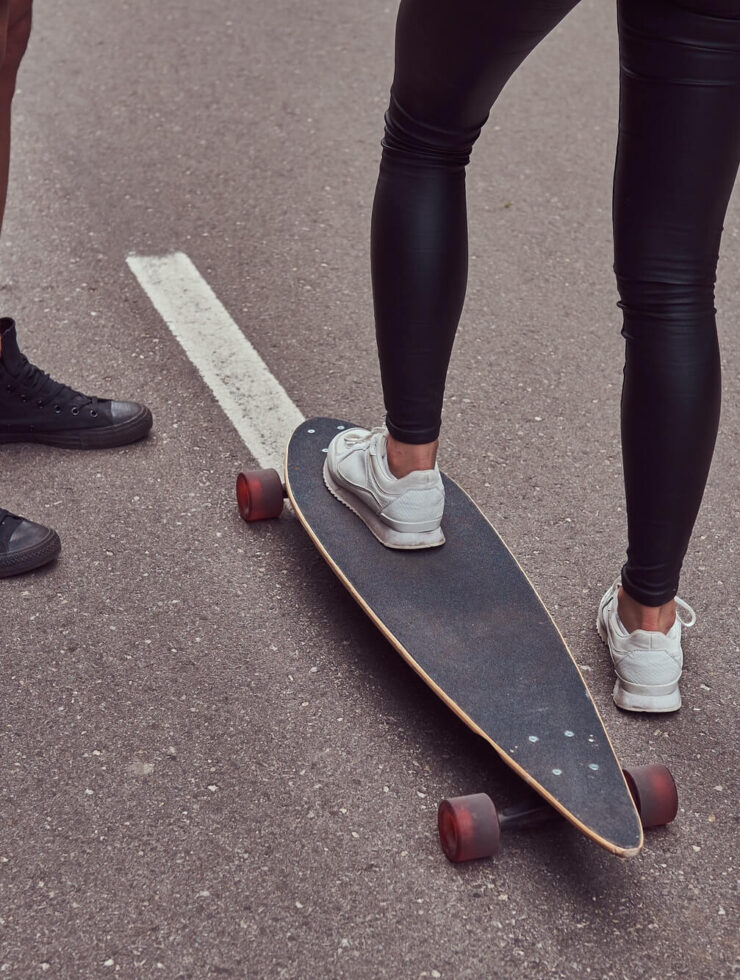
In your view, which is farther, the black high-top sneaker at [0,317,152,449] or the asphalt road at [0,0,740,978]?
the black high-top sneaker at [0,317,152,449]

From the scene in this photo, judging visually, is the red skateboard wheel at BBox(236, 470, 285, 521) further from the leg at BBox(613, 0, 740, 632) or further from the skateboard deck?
the leg at BBox(613, 0, 740, 632)

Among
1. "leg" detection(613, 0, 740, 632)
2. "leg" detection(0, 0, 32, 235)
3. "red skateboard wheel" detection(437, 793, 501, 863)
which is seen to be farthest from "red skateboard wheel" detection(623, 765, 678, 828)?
"leg" detection(0, 0, 32, 235)

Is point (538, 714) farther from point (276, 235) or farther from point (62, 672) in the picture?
point (276, 235)

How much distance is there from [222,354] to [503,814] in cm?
188

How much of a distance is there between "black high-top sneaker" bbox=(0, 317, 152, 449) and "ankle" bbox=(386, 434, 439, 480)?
2.83 ft

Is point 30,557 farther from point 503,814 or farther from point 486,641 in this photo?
point 503,814

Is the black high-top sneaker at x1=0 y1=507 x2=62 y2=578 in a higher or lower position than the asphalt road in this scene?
higher

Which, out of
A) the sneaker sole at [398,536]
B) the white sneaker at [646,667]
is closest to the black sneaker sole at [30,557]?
the sneaker sole at [398,536]

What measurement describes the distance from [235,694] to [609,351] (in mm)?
1833

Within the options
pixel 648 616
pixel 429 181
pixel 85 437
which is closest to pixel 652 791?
pixel 648 616

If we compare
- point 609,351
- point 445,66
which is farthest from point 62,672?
Result: point 609,351

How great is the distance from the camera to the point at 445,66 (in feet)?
6.66

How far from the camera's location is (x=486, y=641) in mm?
2277

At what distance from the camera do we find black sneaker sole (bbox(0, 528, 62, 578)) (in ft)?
8.41
